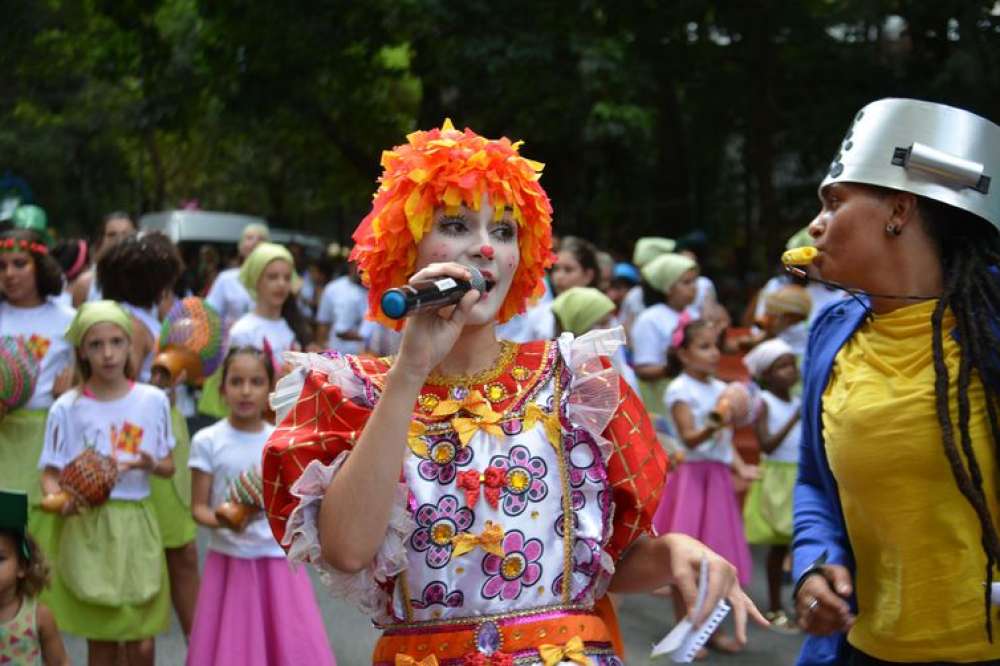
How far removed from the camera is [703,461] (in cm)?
793

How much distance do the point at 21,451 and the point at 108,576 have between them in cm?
133

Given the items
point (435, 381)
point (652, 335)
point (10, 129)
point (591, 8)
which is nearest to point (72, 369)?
point (652, 335)

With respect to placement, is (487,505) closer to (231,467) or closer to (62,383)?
(231,467)

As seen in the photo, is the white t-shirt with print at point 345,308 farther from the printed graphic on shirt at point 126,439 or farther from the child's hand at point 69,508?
the child's hand at point 69,508

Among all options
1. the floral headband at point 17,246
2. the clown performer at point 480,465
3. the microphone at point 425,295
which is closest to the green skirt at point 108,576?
the floral headband at point 17,246

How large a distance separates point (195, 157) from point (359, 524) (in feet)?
114

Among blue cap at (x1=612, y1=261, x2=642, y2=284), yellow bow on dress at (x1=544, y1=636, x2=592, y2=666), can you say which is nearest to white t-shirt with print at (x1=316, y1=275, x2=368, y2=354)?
blue cap at (x1=612, y1=261, x2=642, y2=284)

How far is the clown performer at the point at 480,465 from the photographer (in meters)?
3.04

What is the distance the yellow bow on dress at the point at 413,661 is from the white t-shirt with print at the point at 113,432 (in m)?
3.37

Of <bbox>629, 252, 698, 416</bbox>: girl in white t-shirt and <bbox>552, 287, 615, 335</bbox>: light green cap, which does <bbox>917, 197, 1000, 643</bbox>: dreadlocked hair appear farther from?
<bbox>629, 252, 698, 416</bbox>: girl in white t-shirt

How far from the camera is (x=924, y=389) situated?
11.1 feet

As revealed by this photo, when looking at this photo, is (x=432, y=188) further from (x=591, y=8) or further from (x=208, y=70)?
(x=208, y=70)

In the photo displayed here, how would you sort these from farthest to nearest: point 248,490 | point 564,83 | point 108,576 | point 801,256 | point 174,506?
point 564,83 → point 174,506 → point 108,576 → point 248,490 → point 801,256

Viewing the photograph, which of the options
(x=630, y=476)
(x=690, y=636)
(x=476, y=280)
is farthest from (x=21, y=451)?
(x=690, y=636)
